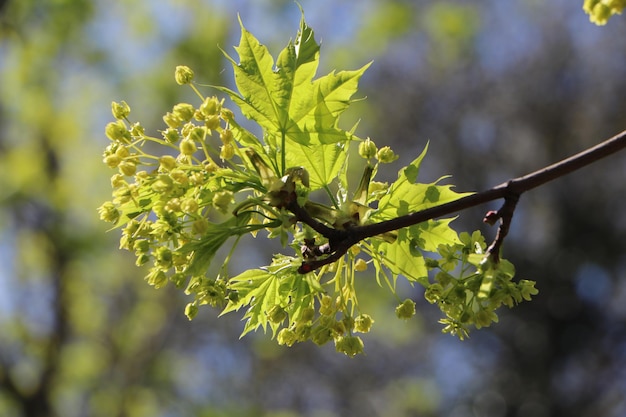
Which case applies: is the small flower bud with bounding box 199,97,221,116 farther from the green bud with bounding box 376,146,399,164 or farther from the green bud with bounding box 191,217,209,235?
the green bud with bounding box 376,146,399,164

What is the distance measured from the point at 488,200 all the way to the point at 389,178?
39.6 ft

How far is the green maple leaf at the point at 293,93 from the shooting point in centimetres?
118

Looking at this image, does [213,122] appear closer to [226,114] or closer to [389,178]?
[226,114]

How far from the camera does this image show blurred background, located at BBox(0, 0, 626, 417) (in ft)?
33.0

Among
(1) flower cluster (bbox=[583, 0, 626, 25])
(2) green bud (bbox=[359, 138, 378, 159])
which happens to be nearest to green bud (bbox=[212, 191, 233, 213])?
(2) green bud (bbox=[359, 138, 378, 159])

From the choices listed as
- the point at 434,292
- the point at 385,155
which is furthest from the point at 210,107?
the point at 434,292

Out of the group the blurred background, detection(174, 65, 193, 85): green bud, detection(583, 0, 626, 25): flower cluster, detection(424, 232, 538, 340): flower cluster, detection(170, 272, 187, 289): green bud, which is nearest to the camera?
detection(583, 0, 626, 25): flower cluster

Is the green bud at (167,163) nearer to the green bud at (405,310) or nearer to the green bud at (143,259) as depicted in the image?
the green bud at (143,259)

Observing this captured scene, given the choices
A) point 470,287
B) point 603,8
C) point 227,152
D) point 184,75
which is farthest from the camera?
point 184,75

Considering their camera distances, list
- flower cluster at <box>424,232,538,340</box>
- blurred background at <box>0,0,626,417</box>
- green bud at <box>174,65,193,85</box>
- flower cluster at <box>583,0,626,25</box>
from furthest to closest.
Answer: blurred background at <box>0,0,626,417</box> → green bud at <box>174,65,193,85</box> → flower cluster at <box>424,232,538,340</box> → flower cluster at <box>583,0,626,25</box>

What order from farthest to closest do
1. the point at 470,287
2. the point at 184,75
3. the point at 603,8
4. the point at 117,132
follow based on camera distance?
1. the point at 184,75
2. the point at 117,132
3. the point at 470,287
4. the point at 603,8

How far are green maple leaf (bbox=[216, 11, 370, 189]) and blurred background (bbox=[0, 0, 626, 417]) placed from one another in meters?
8.48

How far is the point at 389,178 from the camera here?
42.3ft

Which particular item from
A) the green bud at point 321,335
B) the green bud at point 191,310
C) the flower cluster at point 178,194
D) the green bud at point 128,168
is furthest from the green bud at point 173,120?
the green bud at point 321,335
